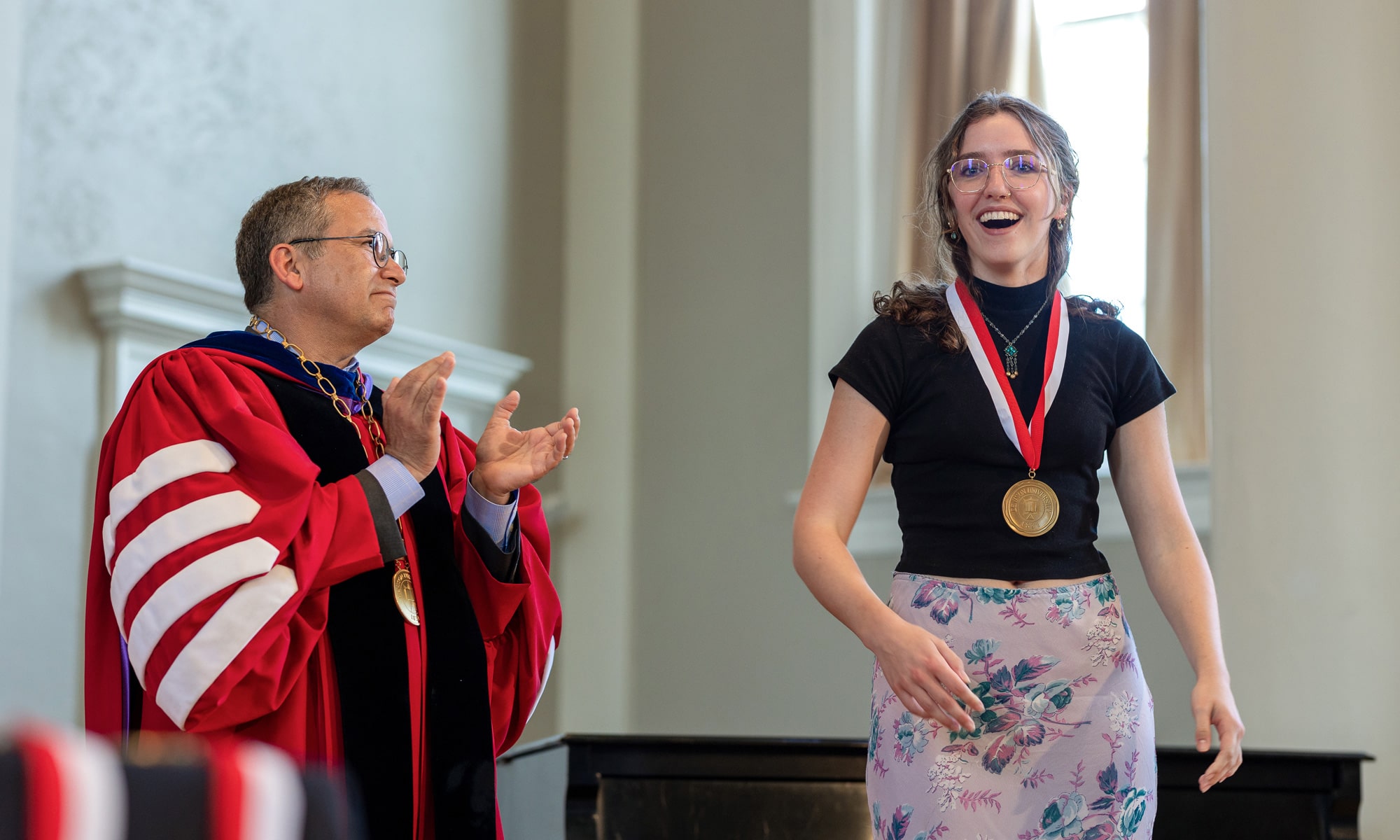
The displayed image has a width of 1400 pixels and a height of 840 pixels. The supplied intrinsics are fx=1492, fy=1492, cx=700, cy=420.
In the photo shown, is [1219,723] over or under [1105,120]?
under

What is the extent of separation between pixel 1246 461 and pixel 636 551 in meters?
3.56

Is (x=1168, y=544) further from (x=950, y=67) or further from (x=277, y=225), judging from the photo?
(x=950, y=67)

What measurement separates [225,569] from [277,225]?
0.76 m

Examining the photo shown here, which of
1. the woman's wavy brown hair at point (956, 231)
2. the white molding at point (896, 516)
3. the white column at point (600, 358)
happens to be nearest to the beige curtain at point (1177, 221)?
the white molding at point (896, 516)

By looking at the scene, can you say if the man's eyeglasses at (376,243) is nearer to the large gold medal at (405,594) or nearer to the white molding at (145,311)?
the large gold medal at (405,594)

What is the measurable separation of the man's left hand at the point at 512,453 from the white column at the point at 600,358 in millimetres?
4638

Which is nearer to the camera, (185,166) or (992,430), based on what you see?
(992,430)

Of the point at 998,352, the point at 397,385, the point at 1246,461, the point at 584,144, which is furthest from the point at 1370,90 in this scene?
the point at 584,144

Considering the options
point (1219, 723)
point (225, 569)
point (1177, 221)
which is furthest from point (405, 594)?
point (1177, 221)

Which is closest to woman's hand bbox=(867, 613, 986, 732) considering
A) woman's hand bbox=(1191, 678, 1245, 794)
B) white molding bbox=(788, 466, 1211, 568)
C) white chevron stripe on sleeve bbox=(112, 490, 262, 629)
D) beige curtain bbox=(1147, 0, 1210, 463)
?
woman's hand bbox=(1191, 678, 1245, 794)

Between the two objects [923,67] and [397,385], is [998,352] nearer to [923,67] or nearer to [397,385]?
[397,385]

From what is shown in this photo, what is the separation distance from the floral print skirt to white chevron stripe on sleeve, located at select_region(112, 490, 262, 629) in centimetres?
110

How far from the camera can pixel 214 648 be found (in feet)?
7.77

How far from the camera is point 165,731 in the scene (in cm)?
251
